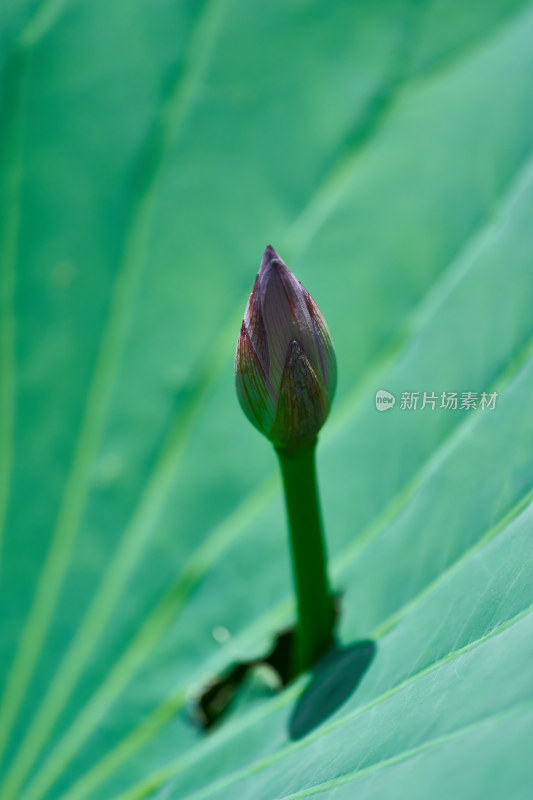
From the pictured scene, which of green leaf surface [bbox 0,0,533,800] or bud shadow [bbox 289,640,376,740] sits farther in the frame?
green leaf surface [bbox 0,0,533,800]

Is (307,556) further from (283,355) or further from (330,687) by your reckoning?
(283,355)

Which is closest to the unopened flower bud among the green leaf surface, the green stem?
the green stem

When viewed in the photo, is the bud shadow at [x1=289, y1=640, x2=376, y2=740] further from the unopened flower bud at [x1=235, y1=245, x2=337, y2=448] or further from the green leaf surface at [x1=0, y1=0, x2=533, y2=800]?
the unopened flower bud at [x1=235, y1=245, x2=337, y2=448]

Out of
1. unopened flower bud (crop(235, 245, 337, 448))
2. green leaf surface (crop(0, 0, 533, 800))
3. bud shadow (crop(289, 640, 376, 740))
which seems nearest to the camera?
unopened flower bud (crop(235, 245, 337, 448))

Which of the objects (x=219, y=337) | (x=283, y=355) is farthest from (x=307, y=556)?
(x=219, y=337)

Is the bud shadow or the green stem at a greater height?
the green stem

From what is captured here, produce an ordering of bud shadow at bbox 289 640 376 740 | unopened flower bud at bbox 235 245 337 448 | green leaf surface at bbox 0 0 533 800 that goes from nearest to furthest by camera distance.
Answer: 1. unopened flower bud at bbox 235 245 337 448
2. bud shadow at bbox 289 640 376 740
3. green leaf surface at bbox 0 0 533 800

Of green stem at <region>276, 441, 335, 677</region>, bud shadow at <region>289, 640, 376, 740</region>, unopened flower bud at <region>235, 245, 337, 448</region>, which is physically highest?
unopened flower bud at <region>235, 245, 337, 448</region>
